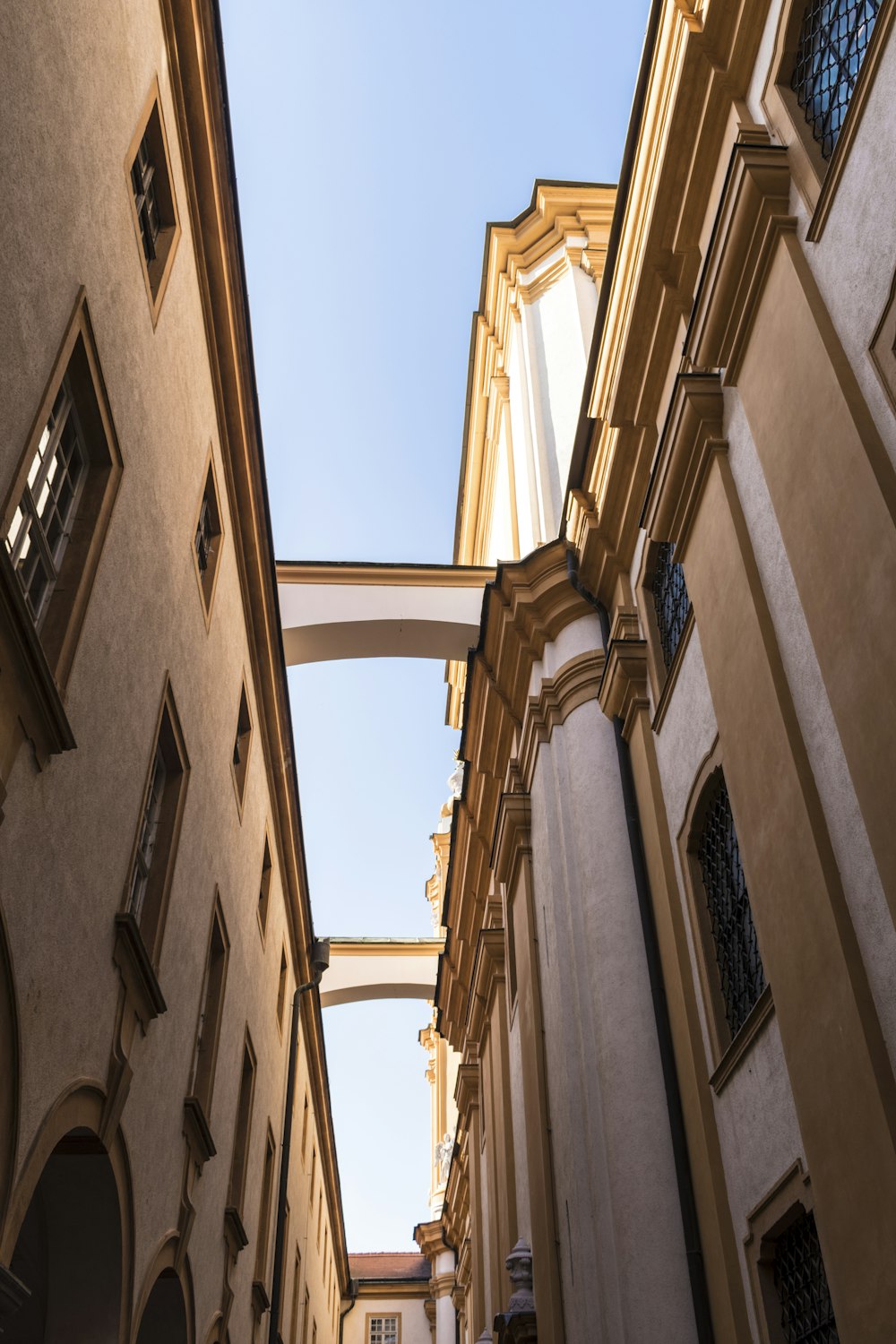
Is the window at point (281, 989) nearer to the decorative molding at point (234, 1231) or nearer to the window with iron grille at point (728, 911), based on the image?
the decorative molding at point (234, 1231)

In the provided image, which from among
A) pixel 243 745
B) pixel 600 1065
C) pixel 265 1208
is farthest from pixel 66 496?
pixel 265 1208

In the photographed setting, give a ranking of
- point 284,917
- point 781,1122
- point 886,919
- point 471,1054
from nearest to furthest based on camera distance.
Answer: point 886,919 < point 781,1122 < point 284,917 < point 471,1054

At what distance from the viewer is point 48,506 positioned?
22.3 feet

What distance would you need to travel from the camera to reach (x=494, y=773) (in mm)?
17859

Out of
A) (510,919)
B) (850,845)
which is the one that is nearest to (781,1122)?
(850,845)

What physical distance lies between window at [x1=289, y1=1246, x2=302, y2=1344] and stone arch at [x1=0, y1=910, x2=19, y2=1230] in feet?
60.7

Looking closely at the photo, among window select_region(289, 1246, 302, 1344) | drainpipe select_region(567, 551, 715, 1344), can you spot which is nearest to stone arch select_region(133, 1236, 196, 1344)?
drainpipe select_region(567, 551, 715, 1344)

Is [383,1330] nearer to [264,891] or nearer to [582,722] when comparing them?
[264,891]

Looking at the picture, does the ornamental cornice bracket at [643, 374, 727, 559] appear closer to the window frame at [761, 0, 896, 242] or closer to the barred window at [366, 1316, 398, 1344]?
the window frame at [761, 0, 896, 242]

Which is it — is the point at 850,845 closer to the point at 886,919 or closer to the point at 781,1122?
the point at 886,919

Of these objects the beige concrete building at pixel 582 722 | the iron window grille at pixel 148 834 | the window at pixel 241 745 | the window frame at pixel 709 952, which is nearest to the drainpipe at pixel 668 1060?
the beige concrete building at pixel 582 722

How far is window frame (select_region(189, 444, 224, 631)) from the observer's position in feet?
33.7

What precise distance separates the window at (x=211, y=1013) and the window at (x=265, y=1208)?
5.26 metres

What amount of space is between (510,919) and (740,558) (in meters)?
9.74
